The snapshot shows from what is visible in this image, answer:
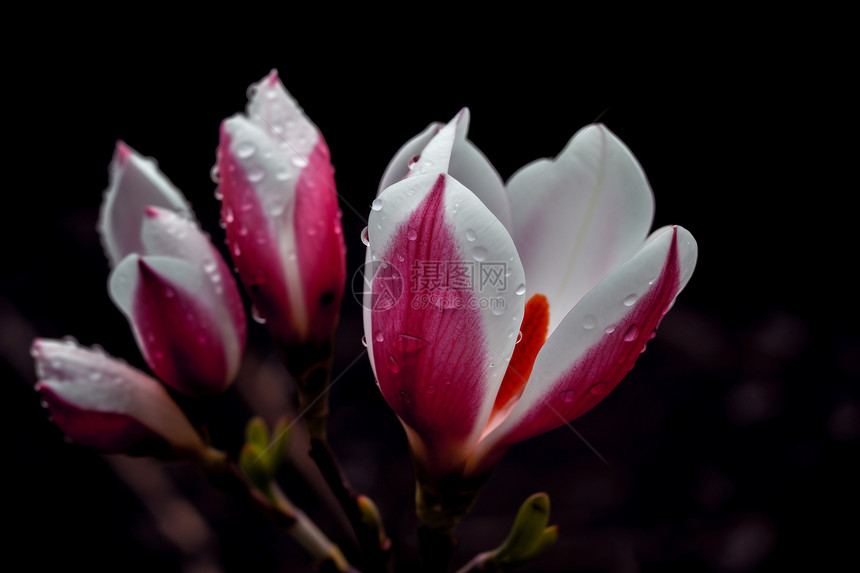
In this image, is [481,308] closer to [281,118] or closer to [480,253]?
[480,253]

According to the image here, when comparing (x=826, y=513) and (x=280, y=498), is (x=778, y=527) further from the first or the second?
(x=280, y=498)

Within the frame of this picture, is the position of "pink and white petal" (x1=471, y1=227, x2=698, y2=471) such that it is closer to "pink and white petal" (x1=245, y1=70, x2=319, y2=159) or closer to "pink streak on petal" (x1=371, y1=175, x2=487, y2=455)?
"pink streak on petal" (x1=371, y1=175, x2=487, y2=455)

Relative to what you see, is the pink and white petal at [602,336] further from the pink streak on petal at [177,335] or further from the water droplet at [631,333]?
the pink streak on petal at [177,335]

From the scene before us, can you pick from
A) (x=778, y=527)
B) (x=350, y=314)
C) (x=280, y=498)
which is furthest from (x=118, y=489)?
(x=778, y=527)

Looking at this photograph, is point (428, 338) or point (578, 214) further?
point (578, 214)

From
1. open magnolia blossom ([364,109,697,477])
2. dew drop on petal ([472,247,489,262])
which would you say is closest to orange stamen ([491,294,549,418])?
open magnolia blossom ([364,109,697,477])

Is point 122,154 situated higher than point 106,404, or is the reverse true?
point 122,154

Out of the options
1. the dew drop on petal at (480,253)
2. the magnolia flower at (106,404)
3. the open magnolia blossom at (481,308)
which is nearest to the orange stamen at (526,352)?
the open magnolia blossom at (481,308)

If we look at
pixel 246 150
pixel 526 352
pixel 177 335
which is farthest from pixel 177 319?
pixel 526 352
